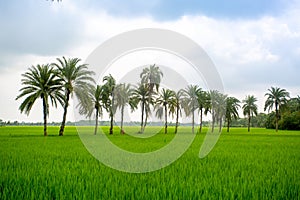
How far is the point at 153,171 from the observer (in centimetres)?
944

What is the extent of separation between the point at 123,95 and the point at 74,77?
9477 millimetres

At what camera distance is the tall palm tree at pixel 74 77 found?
34.3 meters

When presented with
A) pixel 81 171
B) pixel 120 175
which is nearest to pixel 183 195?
pixel 120 175

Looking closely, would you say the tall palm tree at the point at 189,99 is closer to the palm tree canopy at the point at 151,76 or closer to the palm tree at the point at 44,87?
the palm tree canopy at the point at 151,76

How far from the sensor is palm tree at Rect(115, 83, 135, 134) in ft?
137

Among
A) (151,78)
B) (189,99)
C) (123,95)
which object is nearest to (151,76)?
(151,78)

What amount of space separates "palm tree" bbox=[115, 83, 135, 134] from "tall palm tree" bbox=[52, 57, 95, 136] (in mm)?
6456

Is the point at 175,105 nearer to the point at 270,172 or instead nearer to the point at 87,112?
the point at 87,112

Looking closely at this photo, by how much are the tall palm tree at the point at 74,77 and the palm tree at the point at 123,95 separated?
6.46 metres

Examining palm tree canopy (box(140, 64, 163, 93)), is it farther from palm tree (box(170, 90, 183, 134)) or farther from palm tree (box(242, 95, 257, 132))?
palm tree (box(242, 95, 257, 132))

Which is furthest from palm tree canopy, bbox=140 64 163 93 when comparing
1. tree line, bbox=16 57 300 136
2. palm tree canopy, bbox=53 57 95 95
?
palm tree canopy, bbox=53 57 95 95

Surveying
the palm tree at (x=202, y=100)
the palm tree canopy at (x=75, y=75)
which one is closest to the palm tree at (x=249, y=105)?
the palm tree at (x=202, y=100)

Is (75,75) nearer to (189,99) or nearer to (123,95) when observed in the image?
(123,95)

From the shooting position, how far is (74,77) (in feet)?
115
